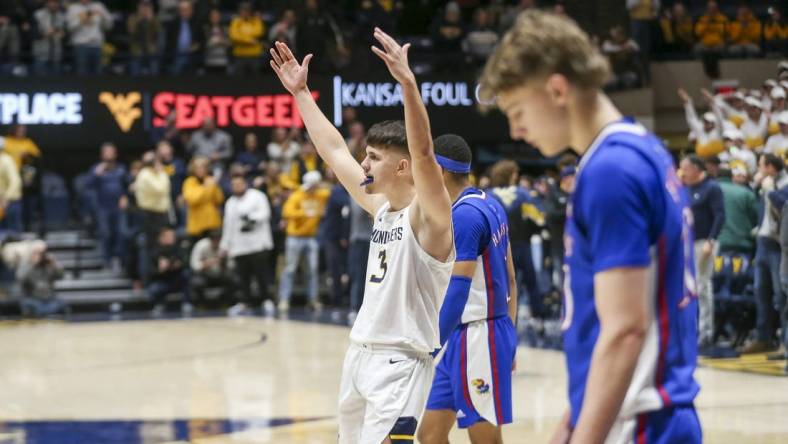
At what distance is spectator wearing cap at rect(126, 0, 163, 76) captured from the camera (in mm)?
21625

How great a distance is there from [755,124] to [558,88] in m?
15.2

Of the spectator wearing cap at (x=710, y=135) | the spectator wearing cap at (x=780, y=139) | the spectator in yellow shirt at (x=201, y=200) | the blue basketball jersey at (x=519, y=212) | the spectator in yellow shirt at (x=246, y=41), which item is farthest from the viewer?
the spectator in yellow shirt at (x=246, y=41)

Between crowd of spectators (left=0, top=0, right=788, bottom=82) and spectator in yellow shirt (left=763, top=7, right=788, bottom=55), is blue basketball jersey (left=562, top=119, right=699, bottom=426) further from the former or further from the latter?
spectator in yellow shirt (left=763, top=7, right=788, bottom=55)

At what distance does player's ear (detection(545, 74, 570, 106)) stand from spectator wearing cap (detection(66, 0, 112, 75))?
1925 cm

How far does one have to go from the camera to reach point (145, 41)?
21906 millimetres

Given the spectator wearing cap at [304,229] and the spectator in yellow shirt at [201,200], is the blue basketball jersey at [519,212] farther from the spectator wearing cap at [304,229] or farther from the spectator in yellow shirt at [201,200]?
the spectator in yellow shirt at [201,200]

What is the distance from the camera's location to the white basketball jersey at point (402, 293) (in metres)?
5.14

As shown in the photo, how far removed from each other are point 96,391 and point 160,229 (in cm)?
765

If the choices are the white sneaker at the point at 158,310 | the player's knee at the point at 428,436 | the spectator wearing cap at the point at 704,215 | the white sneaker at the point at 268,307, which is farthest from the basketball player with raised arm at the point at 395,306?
the white sneaker at the point at 158,310

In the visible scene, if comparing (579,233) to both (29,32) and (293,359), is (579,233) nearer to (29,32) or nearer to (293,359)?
(293,359)

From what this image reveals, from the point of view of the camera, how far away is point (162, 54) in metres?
21.8

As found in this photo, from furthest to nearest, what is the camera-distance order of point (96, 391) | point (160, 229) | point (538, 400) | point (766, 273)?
point (160, 229) → point (766, 273) → point (96, 391) → point (538, 400)

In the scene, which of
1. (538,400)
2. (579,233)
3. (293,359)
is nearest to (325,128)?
(579,233)

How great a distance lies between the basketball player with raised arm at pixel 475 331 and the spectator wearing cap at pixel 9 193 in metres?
13.9
